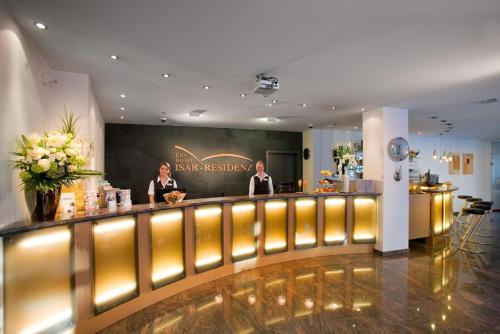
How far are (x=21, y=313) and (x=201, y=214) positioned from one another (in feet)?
7.36

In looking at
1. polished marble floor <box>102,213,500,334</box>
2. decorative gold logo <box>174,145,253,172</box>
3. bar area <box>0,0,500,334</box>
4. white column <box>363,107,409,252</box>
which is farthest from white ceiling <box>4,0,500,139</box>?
decorative gold logo <box>174,145,253,172</box>

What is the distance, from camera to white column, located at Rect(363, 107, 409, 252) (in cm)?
580

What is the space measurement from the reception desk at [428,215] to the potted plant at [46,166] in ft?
Answer: 21.3

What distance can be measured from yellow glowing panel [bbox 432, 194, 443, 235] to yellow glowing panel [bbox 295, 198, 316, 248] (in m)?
3.14

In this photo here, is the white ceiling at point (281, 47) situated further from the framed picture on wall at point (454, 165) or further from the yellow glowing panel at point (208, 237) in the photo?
the framed picture on wall at point (454, 165)

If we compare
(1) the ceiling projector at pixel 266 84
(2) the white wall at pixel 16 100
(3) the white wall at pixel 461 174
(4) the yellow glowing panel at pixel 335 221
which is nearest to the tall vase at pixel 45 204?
(2) the white wall at pixel 16 100

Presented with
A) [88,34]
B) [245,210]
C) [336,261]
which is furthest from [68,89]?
[336,261]

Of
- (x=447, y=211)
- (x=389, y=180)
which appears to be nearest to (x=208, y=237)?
(x=389, y=180)

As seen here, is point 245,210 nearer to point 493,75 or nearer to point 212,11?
point 212,11

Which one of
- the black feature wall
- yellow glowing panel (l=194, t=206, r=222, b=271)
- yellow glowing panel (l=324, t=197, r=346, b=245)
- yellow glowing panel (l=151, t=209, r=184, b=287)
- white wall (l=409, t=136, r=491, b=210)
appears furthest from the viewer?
white wall (l=409, t=136, r=491, b=210)

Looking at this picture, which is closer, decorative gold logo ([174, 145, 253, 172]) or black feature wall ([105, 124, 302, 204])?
black feature wall ([105, 124, 302, 204])

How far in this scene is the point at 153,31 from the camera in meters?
2.70

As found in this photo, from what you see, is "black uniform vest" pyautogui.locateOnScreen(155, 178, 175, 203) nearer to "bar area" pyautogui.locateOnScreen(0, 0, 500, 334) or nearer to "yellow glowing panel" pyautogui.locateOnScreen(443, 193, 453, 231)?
"bar area" pyautogui.locateOnScreen(0, 0, 500, 334)

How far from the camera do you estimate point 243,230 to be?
15.3ft
